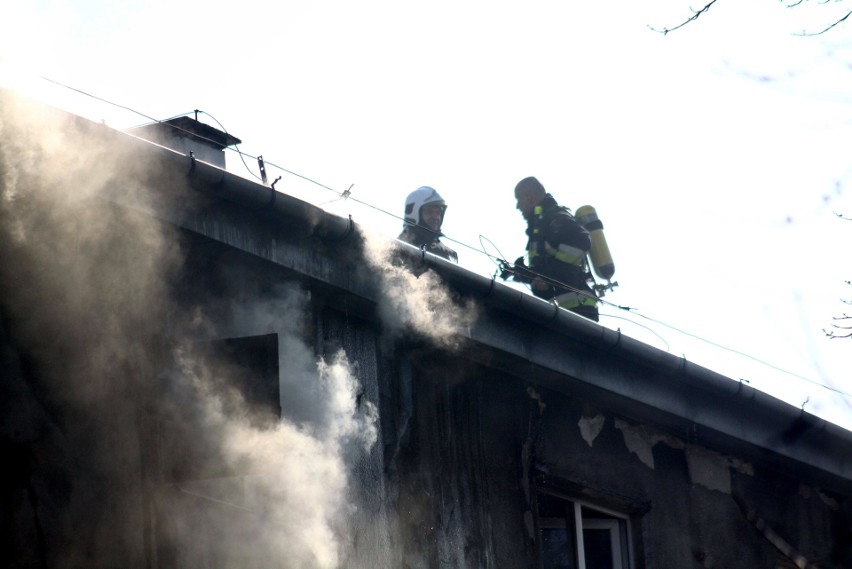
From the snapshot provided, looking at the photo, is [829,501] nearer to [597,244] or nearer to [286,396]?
[597,244]

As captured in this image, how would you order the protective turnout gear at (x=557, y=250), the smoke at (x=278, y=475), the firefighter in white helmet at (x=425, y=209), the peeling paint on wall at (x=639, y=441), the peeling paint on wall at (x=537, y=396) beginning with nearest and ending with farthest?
1. the smoke at (x=278, y=475)
2. the peeling paint on wall at (x=537, y=396)
3. the peeling paint on wall at (x=639, y=441)
4. the protective turnout gear at (x=557, y=250)
5. the firefighter in white helmet at (x=425, y=209)

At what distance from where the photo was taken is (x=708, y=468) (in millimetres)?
9211

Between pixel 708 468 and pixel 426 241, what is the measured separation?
271cm

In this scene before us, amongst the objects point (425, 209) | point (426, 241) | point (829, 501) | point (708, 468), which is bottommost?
point (829, 501)

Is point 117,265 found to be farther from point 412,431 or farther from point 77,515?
point 412,431

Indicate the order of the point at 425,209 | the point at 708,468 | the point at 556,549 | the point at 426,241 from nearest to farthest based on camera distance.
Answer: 1. the point at 556,549
2. the point at 708,468
3. the point at 426,241
4. the point at 425,209

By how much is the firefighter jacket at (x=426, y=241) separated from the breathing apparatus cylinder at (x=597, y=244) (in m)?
1.56

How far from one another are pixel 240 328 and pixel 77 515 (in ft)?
4.40

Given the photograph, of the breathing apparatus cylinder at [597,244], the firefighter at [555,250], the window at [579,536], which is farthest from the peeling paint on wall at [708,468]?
the breathing apparatus cylinder at [597,244]

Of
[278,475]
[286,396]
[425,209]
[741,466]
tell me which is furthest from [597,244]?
[278,475]

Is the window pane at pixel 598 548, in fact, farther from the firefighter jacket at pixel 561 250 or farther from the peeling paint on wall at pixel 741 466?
the firefighter jacket at pixel 561 250

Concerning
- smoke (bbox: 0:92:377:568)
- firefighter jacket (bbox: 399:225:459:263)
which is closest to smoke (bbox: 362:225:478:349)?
smoke (bbox: 0:92:377:568)

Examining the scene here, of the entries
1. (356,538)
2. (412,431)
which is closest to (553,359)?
(412,431)

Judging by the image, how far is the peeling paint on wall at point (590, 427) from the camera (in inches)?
326
